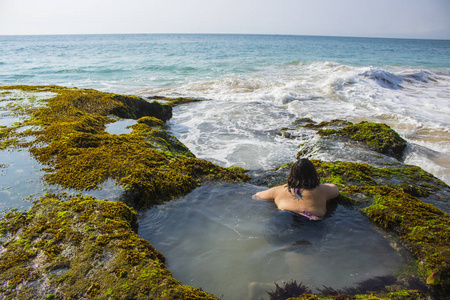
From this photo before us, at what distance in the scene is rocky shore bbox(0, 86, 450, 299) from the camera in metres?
2.36

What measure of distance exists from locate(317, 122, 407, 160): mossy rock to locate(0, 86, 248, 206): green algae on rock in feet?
12.8

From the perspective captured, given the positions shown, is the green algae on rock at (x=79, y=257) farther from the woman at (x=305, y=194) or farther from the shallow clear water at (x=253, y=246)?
the woman at (x=305, y=194)

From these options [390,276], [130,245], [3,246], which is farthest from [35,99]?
[390,276]

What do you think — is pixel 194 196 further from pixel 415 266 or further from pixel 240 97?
pixel 240 97

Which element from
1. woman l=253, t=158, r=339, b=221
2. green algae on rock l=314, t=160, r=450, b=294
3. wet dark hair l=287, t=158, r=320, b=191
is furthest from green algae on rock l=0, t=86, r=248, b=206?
green algae on rock l=314, t=160, r=450, b=294

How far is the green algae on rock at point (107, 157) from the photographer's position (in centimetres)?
395

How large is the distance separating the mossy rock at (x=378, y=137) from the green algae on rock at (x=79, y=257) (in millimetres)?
6228

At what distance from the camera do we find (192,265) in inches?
116

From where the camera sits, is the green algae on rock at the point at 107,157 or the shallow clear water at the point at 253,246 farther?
the green algae on rock at the point at 107,157

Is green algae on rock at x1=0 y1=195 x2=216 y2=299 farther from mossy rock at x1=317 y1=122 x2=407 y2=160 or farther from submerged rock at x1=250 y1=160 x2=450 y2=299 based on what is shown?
mossy rock at x1=317 y1=122 x2=407 y2=160

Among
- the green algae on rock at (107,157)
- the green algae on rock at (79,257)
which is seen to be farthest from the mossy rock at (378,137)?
the green algae on rock at (79,257)

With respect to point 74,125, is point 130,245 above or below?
below

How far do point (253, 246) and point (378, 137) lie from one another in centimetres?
545

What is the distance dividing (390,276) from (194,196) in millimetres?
2753
